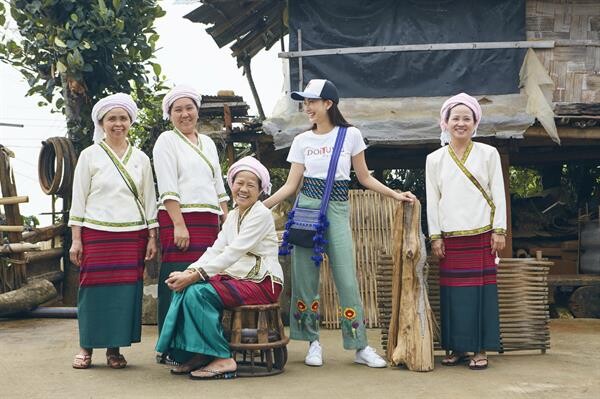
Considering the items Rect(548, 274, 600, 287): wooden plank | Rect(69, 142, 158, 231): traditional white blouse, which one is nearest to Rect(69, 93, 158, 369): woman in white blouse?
Rect(69, 142, 158, 231): traditional white blouse

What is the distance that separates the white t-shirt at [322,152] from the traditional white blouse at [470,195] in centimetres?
54

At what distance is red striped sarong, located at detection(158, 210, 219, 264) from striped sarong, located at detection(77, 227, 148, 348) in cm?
23

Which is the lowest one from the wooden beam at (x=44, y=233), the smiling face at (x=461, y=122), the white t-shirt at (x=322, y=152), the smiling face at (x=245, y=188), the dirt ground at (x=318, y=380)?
the dirt ground at (x=318, y=380)

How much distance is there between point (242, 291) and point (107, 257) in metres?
0.95

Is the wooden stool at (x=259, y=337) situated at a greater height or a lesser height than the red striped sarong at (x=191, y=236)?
lesser

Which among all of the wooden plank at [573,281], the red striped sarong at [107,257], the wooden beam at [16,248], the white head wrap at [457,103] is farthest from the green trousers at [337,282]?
the wooden plank at [573,281]

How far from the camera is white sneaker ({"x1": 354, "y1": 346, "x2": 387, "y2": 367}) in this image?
5453 millimetres

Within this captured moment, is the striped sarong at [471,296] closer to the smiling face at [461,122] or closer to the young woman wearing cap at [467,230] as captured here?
the young woman wearing cap at [467,230]

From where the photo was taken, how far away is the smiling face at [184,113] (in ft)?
18.3

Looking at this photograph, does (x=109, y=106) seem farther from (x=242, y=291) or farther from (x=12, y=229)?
(x=12, y=229)

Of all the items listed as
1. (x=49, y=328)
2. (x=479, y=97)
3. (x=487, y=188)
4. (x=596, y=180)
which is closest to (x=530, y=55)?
(x=479, y=97)

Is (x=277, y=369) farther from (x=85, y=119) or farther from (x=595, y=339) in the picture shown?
(x=85, y=119)

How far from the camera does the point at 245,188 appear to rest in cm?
523

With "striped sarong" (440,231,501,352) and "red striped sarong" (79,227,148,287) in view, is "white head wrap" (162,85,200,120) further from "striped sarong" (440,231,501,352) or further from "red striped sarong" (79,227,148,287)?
"striped sarong" (440,231,501,352)
